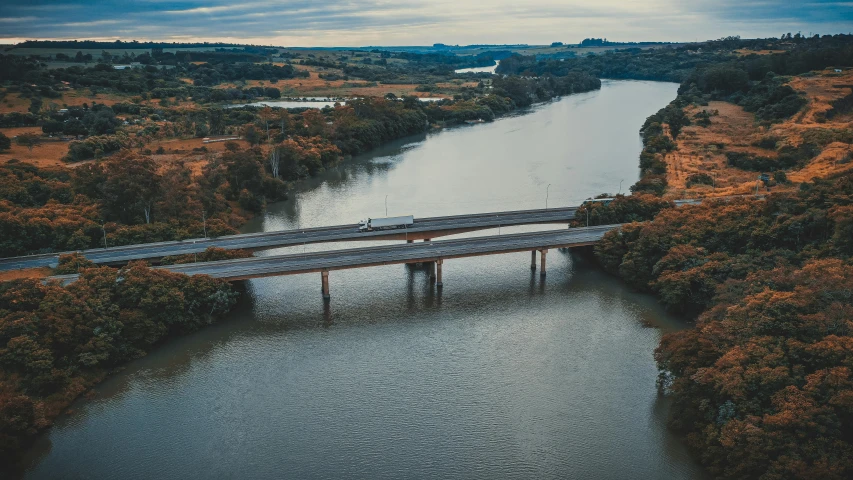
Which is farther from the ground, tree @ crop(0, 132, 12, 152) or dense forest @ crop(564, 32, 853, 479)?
tree @ crop(0, 132, 12, 152)

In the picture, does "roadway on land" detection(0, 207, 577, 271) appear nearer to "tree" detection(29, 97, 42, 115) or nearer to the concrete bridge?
the concrete bridge

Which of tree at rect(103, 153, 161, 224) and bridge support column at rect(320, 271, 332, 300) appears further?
tree at rect(103, 153, 161, 224)

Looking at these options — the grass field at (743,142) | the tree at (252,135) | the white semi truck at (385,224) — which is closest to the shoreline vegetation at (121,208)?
the tree at (252,135)

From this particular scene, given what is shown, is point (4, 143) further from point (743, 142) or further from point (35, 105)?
A: point (743, 142)

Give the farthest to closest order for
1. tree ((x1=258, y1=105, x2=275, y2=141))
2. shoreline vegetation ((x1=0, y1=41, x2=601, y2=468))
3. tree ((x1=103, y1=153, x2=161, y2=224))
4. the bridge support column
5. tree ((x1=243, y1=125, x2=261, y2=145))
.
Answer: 1. tree ((x1=258, y1=105, x2=275, y2=141))
2. tree ((x1=243, y1=125, x2=261, y2=145))
3. tree ((x1=103, y1=153, x2=161, y2=224))
4. the bridge support column
5. shoreline vegetation ((x1=0, y1=41, x2=601, y2=468))

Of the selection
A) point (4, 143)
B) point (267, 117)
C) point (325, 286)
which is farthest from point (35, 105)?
point (325, 286)

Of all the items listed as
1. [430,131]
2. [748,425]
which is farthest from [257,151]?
[748,425]

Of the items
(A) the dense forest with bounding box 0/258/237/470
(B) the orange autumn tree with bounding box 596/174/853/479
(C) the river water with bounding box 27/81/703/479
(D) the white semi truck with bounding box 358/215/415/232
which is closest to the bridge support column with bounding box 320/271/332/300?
(C) the river water with bounding box 27/81/703/479

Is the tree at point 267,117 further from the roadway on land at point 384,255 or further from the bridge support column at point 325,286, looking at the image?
the bridge support column at point 325,286
